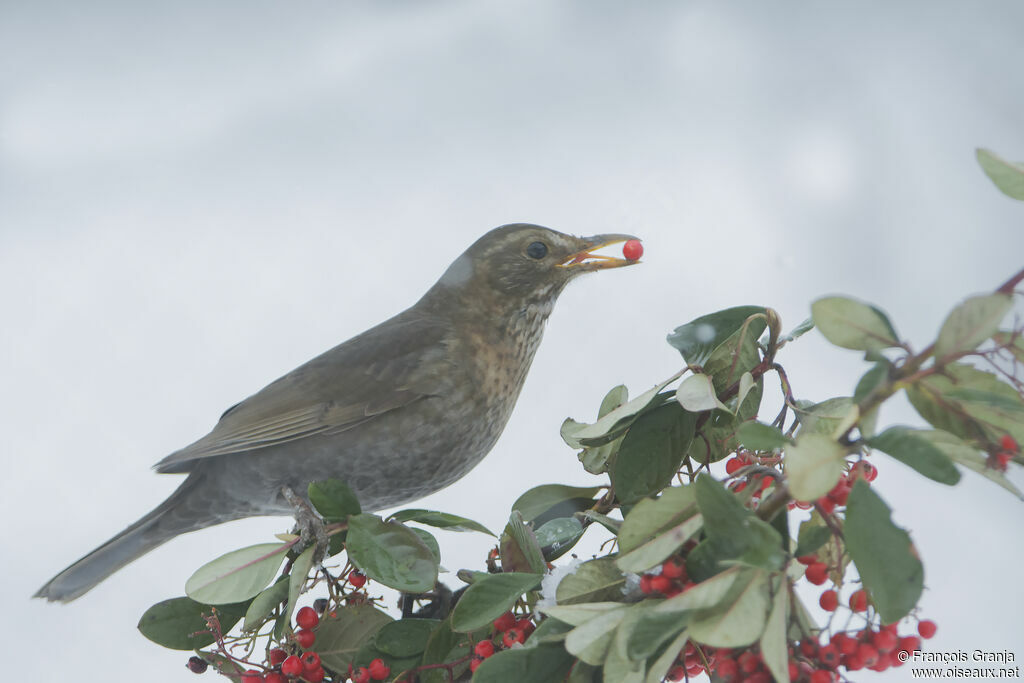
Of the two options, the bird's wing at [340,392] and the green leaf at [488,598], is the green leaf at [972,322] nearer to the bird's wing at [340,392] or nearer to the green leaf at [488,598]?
the green leaf at [488,598]

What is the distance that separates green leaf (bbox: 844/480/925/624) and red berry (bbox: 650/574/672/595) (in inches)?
8.7

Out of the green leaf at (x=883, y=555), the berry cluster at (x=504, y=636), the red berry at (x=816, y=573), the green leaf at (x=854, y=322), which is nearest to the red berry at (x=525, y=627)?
the berry cluster at (x=504, y=636)

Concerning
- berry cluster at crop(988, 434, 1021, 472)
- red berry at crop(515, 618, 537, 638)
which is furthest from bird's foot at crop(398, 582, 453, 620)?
berry cluster at crop(988, 434, 1021, 472)

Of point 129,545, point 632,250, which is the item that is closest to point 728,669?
point 632,250

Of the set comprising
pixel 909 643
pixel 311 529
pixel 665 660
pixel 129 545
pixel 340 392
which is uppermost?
pixel 340 392

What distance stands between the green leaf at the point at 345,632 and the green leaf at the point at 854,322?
2.72ft

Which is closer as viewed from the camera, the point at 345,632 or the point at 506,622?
the point at 506,622

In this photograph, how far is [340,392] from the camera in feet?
6.48

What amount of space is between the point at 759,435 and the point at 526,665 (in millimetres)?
451

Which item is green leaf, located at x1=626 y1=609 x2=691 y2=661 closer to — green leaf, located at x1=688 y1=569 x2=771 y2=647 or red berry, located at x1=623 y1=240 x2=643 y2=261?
green leaf, located at x1=688 y1=569 x2=771 y2=647

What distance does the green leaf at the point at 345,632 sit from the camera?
1.46 meters

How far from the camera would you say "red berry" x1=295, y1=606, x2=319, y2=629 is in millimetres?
1438

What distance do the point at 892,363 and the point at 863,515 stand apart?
166mm

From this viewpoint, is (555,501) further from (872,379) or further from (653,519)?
(872,379)
